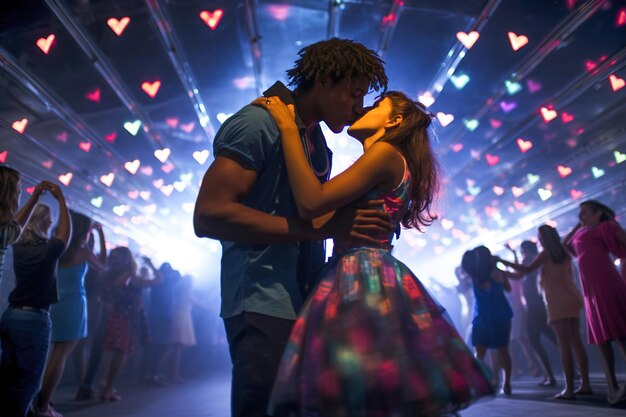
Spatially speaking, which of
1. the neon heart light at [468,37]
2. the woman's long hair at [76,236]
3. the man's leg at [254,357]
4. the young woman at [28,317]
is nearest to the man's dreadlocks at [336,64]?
the man's leg at [254,357]

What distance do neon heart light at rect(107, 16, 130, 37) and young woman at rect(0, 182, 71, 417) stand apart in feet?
7.96

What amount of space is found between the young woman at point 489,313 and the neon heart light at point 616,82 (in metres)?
3.11

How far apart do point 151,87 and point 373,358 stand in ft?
22.2

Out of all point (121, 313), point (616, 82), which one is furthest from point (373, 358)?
point (616, 82)

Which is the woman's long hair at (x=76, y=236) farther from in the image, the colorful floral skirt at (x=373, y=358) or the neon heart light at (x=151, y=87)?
the colorful floral skirt at (x=373, y=358)

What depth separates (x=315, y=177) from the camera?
4.57 feet

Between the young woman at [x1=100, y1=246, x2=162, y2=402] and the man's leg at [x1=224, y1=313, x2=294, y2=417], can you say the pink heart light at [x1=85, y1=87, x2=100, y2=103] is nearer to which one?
the young woman at [x1=100, y1=246, x2=162, y2=402]

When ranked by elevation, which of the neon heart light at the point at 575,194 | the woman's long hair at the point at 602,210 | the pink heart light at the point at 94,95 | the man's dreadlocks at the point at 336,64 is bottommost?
the man's dreadlocks at the point at 336,64

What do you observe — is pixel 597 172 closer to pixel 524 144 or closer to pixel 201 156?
pixel 524 144

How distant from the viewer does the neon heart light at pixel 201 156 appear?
10.0 m

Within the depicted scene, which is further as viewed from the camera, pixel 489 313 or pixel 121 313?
pixel 121 313

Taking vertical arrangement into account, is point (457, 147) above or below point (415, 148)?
above

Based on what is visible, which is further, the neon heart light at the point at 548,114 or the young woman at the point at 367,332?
the neon heart light at the point at 548,114

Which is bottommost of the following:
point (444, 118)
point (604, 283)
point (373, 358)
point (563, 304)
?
point (373, 358)
